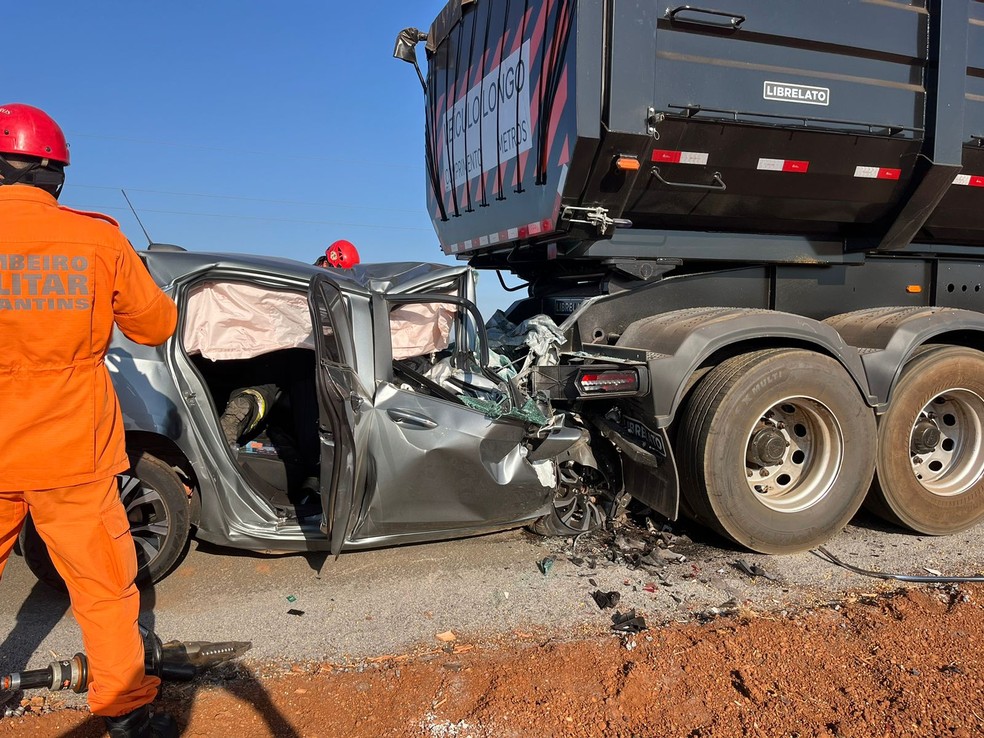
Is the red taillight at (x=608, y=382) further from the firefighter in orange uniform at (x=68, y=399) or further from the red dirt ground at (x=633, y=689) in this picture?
the firefighter in orange uniform at (x=68, y=399)

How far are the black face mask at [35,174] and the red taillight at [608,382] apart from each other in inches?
96.4

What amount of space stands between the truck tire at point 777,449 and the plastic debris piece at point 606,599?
78 centimetres

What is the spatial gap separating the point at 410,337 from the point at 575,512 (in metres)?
1.42

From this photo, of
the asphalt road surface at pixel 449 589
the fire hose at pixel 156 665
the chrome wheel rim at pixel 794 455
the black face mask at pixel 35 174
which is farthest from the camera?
the chrome wheel rim at pixel 794 455

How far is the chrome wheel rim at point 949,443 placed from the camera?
4301 mm

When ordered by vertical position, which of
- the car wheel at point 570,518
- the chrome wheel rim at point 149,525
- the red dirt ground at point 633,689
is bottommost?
the red dirt ground at point 633,689

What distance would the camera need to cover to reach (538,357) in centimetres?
396

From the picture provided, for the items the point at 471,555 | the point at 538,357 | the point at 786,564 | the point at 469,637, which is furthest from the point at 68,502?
the point at 786,564

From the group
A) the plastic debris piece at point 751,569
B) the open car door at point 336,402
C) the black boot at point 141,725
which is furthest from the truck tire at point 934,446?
the black boot at point 141,725

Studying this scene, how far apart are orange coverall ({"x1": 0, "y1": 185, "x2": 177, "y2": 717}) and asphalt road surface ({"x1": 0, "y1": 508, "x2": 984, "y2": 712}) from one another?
722 millimetres

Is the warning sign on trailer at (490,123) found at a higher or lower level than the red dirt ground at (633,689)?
higher

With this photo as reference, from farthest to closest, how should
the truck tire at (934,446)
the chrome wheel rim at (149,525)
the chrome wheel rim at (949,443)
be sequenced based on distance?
1. the chrome wheel rim at (949,443)
2. the truck tire at (934,446)
3. the chrome wheel rim at (149,525)

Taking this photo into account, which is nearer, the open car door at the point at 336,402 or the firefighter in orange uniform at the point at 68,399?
the firefighter in orange uniform at the point at 68,399

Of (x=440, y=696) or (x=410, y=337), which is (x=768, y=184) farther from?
(x=440, y=696)
